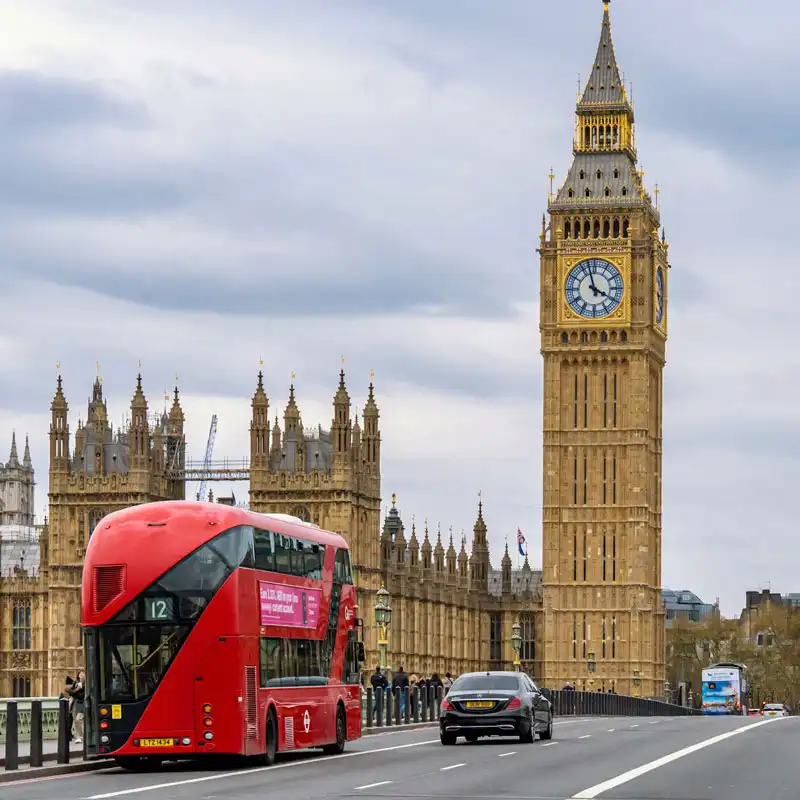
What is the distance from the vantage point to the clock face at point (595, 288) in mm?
124188

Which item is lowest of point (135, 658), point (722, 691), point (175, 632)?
point (722, 691)

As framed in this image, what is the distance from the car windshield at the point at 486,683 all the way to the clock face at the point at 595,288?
83.1 m

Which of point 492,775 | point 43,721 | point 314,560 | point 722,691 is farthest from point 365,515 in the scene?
point 492,775

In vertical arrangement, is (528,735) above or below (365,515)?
below

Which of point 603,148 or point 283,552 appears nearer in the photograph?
point 283,552

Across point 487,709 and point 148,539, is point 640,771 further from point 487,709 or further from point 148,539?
point 487,709

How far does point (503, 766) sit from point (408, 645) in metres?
82.0

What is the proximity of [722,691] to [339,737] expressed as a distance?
88.4 m

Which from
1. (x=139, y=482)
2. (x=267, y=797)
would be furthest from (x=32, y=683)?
(x=267, y=797)

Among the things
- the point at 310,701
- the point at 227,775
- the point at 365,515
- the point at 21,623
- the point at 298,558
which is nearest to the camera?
the point at 227,775

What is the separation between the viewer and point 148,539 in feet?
105

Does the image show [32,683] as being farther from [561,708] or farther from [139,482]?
A: [561,708]

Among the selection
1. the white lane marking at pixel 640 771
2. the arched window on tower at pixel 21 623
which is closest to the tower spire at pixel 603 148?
the arched window on tower at pixel 21 623

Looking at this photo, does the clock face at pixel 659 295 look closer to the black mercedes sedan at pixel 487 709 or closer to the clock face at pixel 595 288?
the clock face at pixel 595 288
